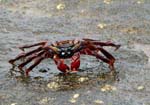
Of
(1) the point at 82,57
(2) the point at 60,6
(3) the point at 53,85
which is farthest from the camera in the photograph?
Result: (2) the point at 60,6

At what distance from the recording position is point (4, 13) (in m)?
10.0

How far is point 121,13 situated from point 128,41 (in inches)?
50.5

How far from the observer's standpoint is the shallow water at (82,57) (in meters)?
6.91

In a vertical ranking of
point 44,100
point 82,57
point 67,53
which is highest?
point 67,53

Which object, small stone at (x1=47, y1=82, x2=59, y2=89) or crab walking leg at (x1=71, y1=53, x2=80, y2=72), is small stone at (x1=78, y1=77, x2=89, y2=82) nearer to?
crab walking leg at (x1=71, y1=53, x2=80, y2=72)

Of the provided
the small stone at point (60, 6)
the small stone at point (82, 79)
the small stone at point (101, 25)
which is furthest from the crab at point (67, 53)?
the small stone at point (60, 6)

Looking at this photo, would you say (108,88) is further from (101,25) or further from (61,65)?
(101,25)

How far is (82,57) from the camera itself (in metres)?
7.92

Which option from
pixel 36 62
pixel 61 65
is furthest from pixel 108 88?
pixel 36 62

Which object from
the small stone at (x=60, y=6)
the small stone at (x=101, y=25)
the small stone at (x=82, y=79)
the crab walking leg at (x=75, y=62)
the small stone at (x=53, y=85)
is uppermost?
the crab walking leg at (x=75, y=62)

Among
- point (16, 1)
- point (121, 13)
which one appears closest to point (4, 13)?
point (16, 1)

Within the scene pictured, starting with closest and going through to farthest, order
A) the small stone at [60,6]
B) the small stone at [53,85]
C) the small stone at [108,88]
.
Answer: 1. the small stone at [108,88]
2. the small stone at [53,85]
3. the small stone at [60,6]

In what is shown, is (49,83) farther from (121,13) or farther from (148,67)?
(121,13)

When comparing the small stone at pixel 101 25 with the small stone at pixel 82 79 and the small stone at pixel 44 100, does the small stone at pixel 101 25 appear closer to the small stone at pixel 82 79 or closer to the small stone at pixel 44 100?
the small stone at pixel 82 79
